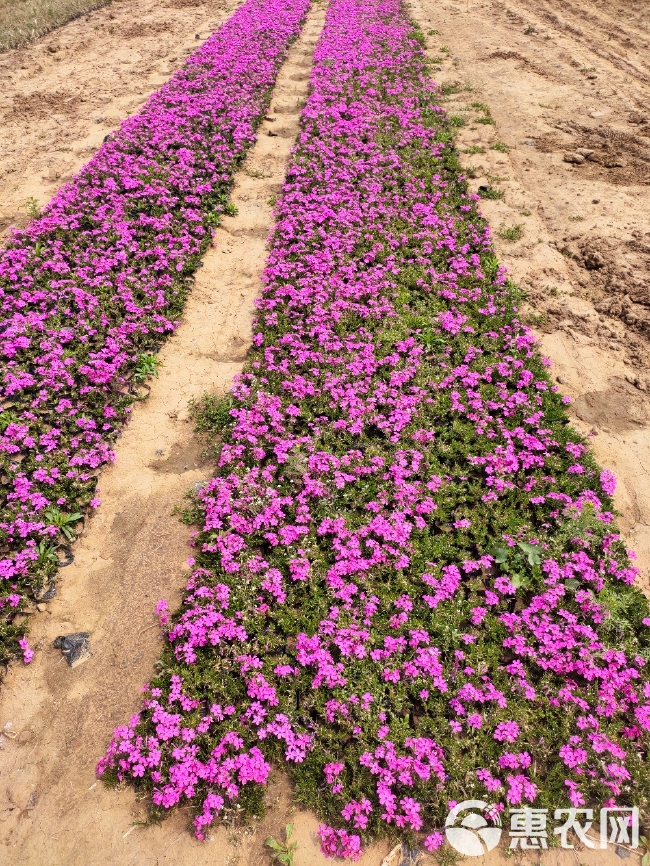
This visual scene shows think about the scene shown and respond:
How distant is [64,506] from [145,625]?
2530 mm

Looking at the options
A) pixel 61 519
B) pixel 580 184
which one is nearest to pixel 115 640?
pixel 61 519

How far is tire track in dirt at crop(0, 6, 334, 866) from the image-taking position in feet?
17.6

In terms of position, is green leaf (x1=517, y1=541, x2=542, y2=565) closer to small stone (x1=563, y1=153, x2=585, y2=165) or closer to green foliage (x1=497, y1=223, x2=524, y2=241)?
green foliage (x1=497, y1=223, x2=524, y2=241)

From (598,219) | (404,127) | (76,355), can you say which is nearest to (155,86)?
(404,127)

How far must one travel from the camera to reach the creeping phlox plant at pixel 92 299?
7.90 metres

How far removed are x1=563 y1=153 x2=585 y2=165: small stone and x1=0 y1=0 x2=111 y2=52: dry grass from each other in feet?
→ 92.1

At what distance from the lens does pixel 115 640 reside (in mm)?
6816

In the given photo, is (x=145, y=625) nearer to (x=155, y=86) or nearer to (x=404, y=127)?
(x=404, y=127)

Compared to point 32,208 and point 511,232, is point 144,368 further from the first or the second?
point 511,232

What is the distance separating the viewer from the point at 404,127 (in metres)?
17.8

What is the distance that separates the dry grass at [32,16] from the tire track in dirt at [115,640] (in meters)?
26.2

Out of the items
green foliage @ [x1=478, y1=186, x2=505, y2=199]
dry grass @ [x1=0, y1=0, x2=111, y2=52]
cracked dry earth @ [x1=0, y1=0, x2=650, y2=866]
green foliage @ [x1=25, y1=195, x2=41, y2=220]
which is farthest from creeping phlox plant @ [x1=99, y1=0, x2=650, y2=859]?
dry grass @ [x1=0, y1=0, x2=111, y2=52]

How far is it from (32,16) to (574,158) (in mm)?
31916

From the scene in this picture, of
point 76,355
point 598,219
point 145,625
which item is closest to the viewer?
point 145,625
